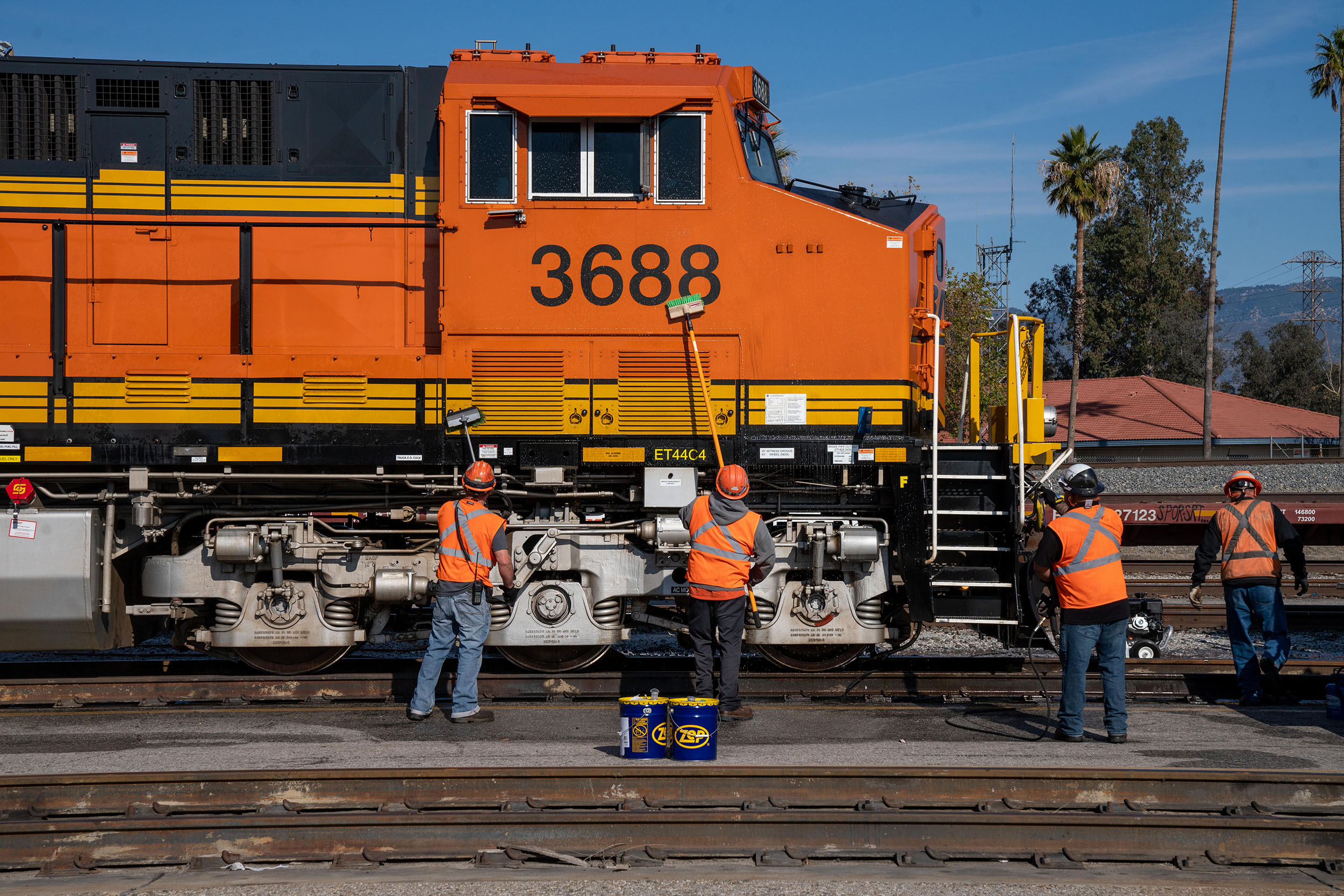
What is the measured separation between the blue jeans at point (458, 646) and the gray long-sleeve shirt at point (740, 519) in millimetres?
1566

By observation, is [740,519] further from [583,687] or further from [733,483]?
[583,687]

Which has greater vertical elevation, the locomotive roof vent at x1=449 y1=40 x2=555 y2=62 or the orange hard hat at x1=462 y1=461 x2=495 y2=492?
the locomotive roof vent at x1=449 y1=40 x2=555 y2=62

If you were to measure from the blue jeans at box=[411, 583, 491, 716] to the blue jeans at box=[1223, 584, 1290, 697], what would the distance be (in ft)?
17.3

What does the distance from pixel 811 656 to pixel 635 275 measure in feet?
10.6

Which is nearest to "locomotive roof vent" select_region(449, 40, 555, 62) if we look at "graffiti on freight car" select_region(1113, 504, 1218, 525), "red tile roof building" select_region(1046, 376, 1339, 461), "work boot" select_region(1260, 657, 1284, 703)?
"work boot" select_region(1260, 657, 1284, 703)

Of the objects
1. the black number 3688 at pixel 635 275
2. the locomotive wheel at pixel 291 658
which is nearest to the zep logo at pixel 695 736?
the black number 3688 at pixel 635 275

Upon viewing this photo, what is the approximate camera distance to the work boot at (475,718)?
6.86m

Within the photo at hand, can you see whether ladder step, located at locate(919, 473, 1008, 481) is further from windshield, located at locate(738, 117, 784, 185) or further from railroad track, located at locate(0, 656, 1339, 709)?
windshield, located at locate(738, 117, 784, 185)

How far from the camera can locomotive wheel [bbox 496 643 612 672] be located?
8023mm

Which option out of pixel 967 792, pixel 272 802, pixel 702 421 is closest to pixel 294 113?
pixel 702 421

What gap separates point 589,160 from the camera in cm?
743

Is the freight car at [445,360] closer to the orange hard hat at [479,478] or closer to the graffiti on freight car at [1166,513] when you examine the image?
the orange hard hat at [479,478]

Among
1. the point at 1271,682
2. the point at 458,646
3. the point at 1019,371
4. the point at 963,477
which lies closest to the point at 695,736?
the point at 458,646

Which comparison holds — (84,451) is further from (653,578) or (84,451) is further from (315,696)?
(653,578)
